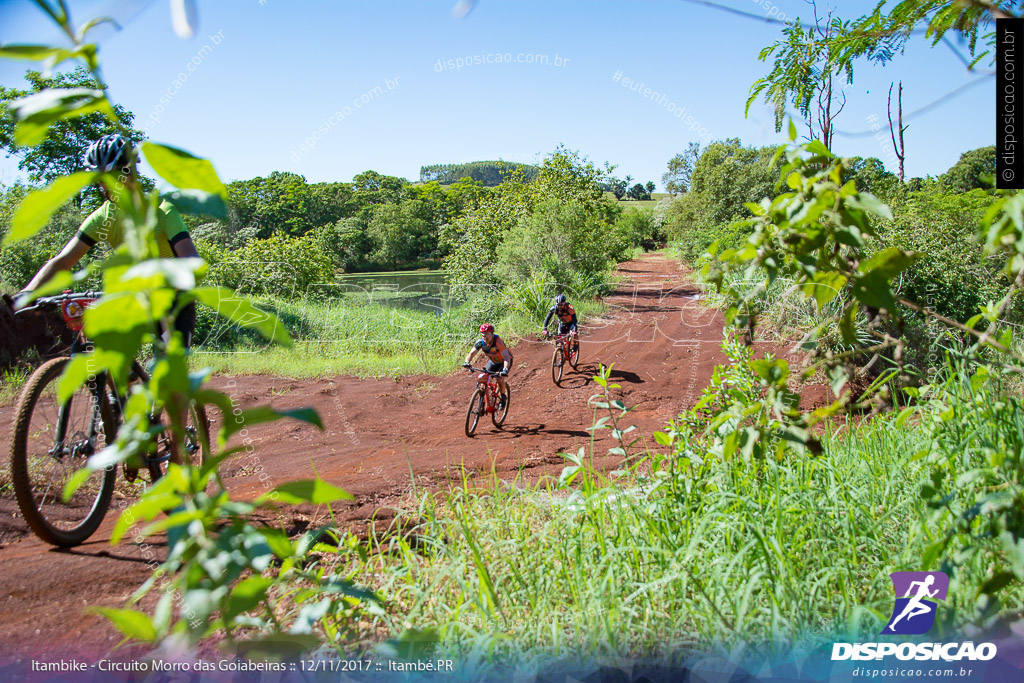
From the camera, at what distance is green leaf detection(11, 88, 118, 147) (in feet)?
2.69

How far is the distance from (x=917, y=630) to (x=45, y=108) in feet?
6.99

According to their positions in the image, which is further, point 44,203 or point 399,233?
point 399,233

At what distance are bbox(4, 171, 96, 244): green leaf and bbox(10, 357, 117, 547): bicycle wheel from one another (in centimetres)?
208

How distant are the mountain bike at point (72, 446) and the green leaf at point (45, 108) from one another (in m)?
1.98

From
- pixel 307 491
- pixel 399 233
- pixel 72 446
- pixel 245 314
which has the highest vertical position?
pixel 399 233

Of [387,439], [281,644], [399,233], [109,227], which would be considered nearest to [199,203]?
[281,644]

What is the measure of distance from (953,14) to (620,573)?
2918mm

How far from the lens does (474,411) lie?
6926 mm

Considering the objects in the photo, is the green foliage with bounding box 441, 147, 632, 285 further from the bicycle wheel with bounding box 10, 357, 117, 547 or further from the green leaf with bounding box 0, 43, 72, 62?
the green leaf with bounding box 0, 43, 72, 62

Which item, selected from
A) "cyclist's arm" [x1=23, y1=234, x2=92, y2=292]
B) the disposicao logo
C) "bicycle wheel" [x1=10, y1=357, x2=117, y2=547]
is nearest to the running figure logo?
the disposicao logo

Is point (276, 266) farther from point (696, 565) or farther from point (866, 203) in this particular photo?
point (866, 203)

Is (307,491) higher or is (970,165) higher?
(970,165)

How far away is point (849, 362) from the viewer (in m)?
1.72

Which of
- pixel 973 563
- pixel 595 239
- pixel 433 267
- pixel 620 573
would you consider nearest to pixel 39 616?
pixel 620 573
